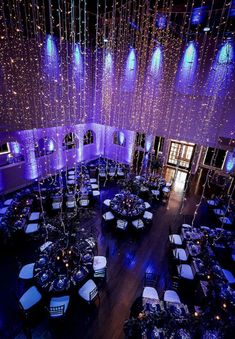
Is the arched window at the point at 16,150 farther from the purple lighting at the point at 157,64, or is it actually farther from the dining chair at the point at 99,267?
the purple lighting at the point at 157,64

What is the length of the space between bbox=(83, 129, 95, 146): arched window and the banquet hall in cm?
9

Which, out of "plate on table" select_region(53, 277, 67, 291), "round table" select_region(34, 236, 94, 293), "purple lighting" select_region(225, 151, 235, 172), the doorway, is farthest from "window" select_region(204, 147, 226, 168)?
"plate on table" select_region(53, 277, 67, 291)

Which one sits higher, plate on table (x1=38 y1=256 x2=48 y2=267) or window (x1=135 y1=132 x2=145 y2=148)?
window (x1=135 y1=132 x2=145 y2=148)

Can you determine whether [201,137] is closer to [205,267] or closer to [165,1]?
[165,1]

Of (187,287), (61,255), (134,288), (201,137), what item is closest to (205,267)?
(187,287)

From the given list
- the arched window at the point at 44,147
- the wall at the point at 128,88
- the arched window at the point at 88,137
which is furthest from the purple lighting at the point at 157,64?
the arched window at the point at 44,147

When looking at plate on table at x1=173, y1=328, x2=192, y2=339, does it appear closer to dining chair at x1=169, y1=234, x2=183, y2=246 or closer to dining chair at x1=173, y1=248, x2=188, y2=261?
dining chair at x1=173, y1=248, x2=188, y2=261

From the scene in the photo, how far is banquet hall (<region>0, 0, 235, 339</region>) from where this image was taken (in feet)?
14.2

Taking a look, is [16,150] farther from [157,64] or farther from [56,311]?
[157,64]

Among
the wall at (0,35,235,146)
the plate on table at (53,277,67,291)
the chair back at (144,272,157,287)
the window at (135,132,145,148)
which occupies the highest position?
the wall at (0,35,235,146)

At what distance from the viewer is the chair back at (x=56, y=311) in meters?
4.00

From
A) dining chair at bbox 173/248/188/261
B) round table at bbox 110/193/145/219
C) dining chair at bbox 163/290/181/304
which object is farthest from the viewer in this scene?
round table at bbox 110/193/145/219

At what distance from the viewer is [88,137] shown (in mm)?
13516

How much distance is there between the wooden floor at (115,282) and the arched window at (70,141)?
539 centimetres
